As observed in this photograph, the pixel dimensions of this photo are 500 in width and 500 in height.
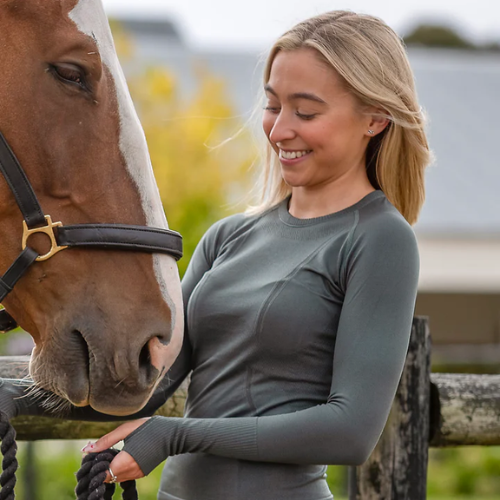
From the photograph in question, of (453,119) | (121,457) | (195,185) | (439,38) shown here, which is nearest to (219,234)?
(121,457)

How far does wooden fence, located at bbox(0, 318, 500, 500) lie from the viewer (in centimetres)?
229

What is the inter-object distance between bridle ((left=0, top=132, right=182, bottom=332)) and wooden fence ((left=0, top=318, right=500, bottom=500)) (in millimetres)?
561

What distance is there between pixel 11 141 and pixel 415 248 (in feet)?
3.12

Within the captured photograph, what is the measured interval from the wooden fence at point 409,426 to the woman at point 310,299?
425mm

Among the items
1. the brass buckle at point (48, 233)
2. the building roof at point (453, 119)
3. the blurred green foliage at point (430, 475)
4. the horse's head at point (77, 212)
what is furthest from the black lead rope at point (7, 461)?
the building roof at point (453, 119)

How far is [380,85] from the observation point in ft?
6.03

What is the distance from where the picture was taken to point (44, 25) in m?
1.80

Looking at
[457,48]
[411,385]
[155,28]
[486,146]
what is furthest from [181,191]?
[457,48]

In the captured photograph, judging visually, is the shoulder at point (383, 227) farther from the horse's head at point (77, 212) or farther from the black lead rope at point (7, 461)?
the black lead rope at point (7, 461)

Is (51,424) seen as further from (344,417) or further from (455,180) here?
(455,180)

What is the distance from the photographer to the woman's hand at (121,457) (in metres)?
1.63

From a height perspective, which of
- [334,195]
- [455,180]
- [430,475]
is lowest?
[430,475]

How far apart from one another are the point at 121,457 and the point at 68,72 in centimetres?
87

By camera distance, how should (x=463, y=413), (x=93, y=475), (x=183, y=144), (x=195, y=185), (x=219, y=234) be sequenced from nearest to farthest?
(x=93, y=475)
(x=219, y=234)
(x=463, y=413)
(x=195, y=185)
(x=183, y=144)
